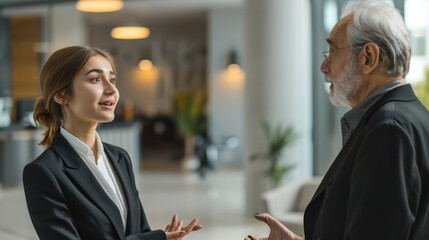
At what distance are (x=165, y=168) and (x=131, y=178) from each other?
12571mm

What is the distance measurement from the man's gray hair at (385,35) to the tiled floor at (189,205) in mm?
4924

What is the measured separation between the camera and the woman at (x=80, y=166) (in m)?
1.90

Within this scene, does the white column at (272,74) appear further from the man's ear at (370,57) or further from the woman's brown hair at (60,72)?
the man's ear at (370,57)

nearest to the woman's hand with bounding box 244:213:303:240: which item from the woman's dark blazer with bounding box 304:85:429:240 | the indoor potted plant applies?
the woman's dark blazer with bounding box 304:85:429:240

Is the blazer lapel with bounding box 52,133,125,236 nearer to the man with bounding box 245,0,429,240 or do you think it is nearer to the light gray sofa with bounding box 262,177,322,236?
the man with bounding box 245,0,429,240

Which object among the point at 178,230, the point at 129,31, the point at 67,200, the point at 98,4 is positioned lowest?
the point at 178,230

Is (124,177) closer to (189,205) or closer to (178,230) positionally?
(178,230)

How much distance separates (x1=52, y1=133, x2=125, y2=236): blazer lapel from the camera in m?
1.95

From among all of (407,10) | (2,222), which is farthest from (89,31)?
(407,10)

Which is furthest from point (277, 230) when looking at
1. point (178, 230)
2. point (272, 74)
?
point (272, 74)

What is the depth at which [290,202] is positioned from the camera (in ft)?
19.8

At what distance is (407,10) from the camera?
266 inches

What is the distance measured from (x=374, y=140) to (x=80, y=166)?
843mm

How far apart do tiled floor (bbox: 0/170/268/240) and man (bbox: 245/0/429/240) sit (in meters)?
4.83
